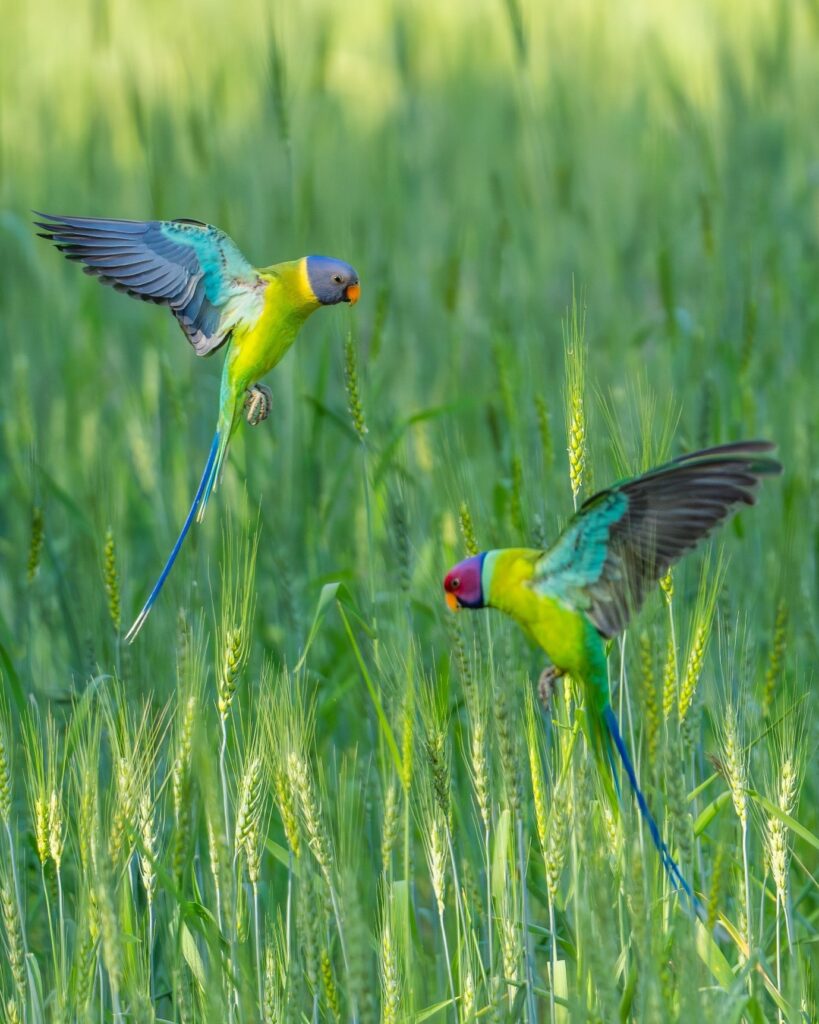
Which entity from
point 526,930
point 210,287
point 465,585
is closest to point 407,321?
point 526,930

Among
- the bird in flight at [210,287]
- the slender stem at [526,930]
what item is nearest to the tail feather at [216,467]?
the bird in flight at [210,287]

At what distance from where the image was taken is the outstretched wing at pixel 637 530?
1616mm

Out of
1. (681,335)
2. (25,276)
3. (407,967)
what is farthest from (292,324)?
(25,276)

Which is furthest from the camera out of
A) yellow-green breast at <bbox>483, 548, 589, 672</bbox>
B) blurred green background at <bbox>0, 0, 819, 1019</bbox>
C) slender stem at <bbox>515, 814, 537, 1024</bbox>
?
blurred green background at <bbox>0, 0, 819, 1019</bbox>

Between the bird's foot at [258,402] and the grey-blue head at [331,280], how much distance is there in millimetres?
129

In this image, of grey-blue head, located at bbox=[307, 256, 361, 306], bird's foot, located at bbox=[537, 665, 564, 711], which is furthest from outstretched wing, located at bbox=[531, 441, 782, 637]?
grey-blue head, located at bbox=[307, 256, 361, 306]

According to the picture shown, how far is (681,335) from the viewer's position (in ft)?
14.7

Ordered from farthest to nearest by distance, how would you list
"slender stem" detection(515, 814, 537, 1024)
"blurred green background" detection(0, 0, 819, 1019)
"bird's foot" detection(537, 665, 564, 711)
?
1. "blurred green background" detection(0, 0, 819, 1019)
2. "slender stem" detection(515, 814, 537, 1024)
3. "bird's foot" detection(537, 665, 564, 711)

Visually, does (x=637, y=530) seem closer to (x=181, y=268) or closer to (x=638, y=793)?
(x=638, y=793)

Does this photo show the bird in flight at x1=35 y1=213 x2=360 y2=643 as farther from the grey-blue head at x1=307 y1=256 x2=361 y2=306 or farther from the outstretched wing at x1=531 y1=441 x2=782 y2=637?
the outstretched wing at x1=531 y1=441 x2=782 y2=637

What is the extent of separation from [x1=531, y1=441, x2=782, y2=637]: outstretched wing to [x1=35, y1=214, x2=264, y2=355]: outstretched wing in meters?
0.43

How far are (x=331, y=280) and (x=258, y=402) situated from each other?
180 mm

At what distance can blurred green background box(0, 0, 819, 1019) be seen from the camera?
2.97 meters

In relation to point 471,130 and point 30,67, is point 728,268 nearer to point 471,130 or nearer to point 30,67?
point 471,130
